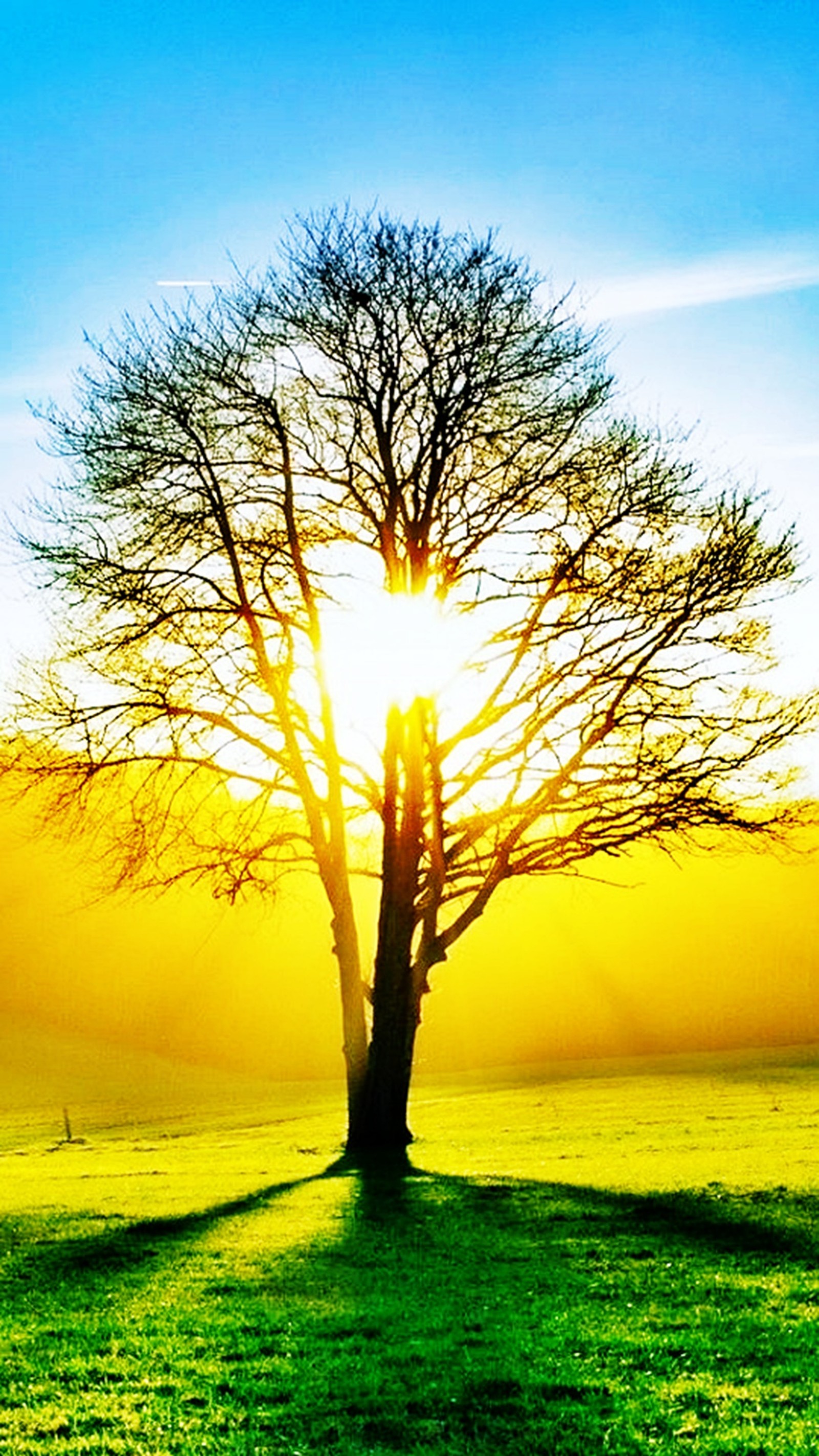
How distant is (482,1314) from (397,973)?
15.6 meters

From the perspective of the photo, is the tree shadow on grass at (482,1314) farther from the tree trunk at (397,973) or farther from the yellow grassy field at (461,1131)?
the tree trunk at (397,973)

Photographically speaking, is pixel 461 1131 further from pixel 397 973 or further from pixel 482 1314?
pixel 482 1314

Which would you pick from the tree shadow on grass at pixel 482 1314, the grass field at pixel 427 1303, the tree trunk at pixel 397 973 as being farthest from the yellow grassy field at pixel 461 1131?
the tree shadow on grass at pixel 482 1314

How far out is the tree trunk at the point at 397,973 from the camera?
2817cm

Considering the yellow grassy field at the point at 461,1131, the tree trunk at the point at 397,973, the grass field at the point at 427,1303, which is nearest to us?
the grass field at the point at 427,1303

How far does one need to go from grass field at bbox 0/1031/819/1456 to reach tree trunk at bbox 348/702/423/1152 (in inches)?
45.5

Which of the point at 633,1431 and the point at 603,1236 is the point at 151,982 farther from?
the point at 633,1431

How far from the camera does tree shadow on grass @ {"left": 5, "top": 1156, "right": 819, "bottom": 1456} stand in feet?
30.5

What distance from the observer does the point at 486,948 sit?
110750 millimetres

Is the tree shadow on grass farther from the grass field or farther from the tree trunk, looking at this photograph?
the tree trunk

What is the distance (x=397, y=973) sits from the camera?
28234 millimetres

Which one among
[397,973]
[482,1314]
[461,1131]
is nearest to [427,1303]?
[482,1314]

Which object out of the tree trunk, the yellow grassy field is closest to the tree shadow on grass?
the yellow grassy field

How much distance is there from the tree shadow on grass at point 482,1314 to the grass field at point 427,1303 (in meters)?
0.03
